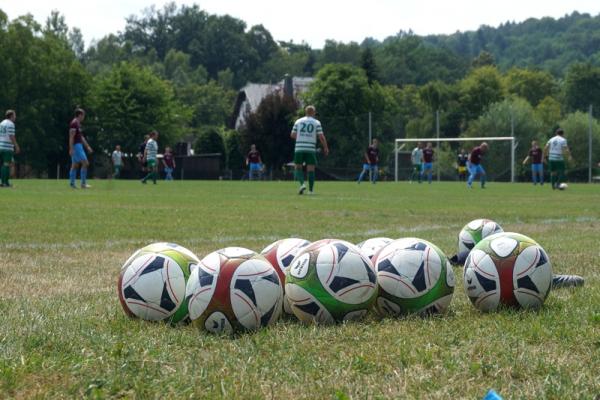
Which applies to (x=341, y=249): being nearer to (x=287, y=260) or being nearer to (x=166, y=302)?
(x=287, y=260)

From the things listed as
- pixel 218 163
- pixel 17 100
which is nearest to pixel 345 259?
pixel 218 163

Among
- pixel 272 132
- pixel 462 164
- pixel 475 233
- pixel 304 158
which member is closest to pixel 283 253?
pixel 475 233

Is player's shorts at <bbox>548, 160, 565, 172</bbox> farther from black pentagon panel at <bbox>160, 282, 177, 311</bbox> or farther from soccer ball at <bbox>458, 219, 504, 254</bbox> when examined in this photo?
black pentagon panel at <bbox>160, 282, 177, 311</bbox>

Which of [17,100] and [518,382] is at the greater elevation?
[17,100]

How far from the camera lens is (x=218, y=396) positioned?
355 centimetres

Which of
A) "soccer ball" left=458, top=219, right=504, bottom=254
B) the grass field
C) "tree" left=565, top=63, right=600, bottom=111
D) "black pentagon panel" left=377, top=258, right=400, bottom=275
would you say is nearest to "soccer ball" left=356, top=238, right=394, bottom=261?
"black pentagon panel" left=377, top=258, right=400, bottom=275

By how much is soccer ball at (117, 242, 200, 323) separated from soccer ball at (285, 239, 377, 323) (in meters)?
0.68

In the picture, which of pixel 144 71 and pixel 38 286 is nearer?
pixel 38 286

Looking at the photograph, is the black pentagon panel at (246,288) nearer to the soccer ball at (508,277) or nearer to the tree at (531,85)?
the soccer ball at (508,277)

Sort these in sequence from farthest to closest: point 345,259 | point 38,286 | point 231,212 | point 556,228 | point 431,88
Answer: point 431,88
point 231,212
point 556,228
point 38,286
point 345,259

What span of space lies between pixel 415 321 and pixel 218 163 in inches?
2527

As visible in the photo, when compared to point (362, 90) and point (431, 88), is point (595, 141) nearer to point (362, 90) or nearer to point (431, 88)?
point (362, 90)

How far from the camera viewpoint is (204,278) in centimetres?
500

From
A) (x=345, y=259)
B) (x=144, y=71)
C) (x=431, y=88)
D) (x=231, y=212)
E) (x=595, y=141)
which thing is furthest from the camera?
(x=431, y=88)
